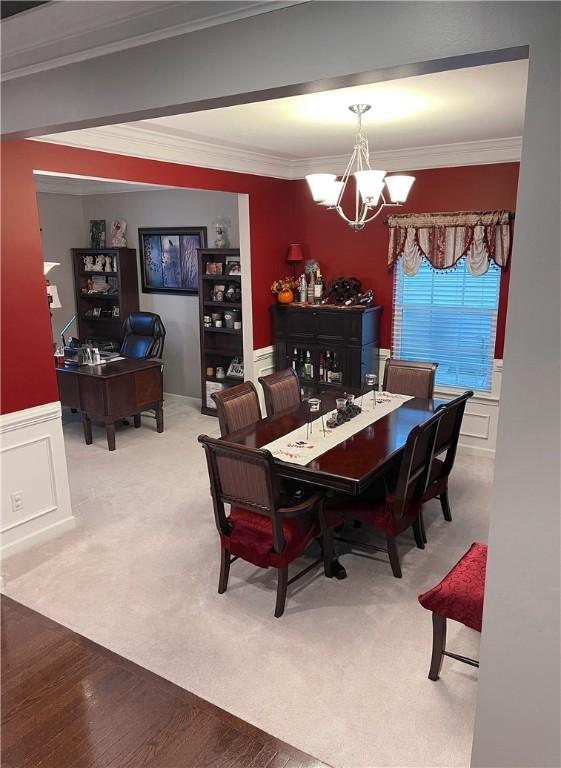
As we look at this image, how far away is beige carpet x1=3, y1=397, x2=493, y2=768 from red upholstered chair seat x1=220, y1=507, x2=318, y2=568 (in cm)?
32

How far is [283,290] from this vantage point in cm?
611

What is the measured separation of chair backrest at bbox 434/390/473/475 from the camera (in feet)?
12.3

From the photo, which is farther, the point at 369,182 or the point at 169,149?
the point at 169,149

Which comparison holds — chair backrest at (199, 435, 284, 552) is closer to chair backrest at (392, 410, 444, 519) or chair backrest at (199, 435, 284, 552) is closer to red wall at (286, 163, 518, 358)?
chair backrest at (392, 410, 444, 519)

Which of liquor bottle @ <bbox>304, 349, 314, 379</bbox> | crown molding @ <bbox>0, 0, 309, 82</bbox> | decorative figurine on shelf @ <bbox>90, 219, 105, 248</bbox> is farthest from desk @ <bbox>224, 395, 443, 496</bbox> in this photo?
decorative figurine on shelf @ <bbox>90, 219, 105, 248</bbox>

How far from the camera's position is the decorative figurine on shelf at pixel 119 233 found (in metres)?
7.32

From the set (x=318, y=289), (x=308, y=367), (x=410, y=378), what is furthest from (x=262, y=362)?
(x=410, y=378)

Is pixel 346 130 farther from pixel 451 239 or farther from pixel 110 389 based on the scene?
pixel 110 389

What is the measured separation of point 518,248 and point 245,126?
10.6 feet

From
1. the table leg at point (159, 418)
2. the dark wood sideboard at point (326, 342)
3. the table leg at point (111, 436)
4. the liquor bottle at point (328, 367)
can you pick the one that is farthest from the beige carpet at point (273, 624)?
the liquor bottle at point (328, 367)

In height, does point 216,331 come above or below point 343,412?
above

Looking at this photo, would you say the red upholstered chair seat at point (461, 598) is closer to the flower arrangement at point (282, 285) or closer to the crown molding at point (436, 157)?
the crown molding at point (436, 157)

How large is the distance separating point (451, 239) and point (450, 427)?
2.22 meters

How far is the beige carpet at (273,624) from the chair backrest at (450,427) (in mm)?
546
